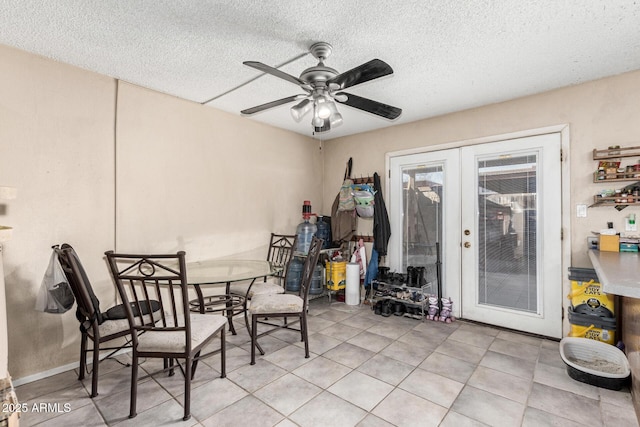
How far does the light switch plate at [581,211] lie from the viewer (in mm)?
2871

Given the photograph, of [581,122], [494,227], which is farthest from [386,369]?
[581,122]

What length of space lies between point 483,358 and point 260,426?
1991 mm

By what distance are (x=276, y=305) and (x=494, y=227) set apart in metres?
2.53

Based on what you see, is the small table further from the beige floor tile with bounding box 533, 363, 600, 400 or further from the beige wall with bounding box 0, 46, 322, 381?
the beige floor tile with bounding box 533, 363, 600, 400

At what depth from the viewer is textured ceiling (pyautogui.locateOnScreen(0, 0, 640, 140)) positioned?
72.2 inches

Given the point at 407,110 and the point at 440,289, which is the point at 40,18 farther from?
the point at 440,289

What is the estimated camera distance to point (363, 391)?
219cm

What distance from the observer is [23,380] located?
2.29 metres

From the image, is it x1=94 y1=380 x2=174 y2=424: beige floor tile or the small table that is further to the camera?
the small table

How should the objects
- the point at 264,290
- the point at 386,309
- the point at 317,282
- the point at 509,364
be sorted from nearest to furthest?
the point at 509,364 → the point at 264,290 → the point at 386,309 → the point at 317,282

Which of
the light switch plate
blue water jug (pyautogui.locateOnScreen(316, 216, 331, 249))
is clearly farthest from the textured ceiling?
blue water jug (pyautogui.locateOnScreen(316, 216, 331, 249))

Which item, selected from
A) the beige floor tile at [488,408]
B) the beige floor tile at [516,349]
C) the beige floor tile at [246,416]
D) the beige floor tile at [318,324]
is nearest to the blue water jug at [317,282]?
the beige floor tile at [318,324]

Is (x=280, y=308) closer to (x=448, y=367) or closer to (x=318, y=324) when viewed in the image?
(x=318, y=324)

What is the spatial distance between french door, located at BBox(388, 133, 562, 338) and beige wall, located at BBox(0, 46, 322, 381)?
7.26ft
